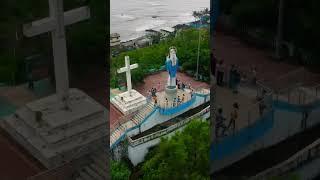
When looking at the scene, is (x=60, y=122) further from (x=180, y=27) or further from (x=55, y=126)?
(x=180, y=27)

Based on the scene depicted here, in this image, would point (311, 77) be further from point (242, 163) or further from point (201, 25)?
point (201, 25)

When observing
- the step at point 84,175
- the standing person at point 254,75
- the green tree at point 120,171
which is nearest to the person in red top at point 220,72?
the standing person at point 254,75

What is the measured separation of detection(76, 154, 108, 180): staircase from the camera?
6.59ft

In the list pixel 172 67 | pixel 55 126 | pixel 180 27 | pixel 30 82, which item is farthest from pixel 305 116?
pixel 180 27

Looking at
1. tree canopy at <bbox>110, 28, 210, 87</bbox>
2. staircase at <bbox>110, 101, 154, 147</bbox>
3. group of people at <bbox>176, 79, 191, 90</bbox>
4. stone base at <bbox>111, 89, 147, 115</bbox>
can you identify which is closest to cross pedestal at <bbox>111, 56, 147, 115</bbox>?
stone base at <bbox>111, 89, 147, 115</bbox>

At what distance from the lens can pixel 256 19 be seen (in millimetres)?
1635

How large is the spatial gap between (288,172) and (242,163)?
171mm

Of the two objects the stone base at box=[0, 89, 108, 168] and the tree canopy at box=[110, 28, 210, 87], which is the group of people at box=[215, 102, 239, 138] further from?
the tree canopy at box=[110, 28, 210, 87]

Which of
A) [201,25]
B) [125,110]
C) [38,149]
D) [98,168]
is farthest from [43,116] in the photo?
[201,25]

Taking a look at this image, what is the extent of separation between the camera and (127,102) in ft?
17.9

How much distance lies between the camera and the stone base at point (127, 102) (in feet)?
17.7

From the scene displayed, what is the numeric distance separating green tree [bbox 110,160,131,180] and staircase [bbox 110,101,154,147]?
0.38 metres

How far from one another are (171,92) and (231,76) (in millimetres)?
3381

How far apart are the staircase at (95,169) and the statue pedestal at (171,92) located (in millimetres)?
2979
